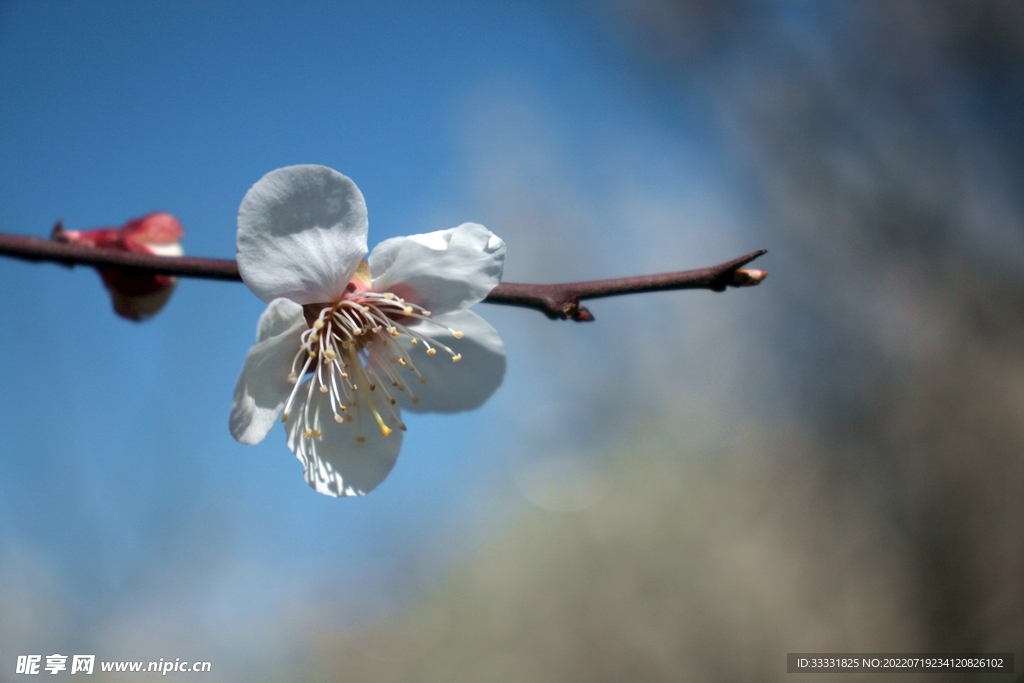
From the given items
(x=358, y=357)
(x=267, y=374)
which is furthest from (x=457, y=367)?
(x=267, y=374)

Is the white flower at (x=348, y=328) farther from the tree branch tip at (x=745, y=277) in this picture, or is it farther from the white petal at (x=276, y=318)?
the tree branch tip at (x=745, y=277)

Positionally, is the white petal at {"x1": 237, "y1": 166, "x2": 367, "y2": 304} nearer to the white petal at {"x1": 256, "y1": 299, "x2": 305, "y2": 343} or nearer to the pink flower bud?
the white petal at {"x1": 256, "y1": 299, "x2": 305, "y2": 343}

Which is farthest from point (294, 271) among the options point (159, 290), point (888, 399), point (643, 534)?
point (643, 534)

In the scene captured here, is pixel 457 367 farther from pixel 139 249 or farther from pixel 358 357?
pixel 139 249

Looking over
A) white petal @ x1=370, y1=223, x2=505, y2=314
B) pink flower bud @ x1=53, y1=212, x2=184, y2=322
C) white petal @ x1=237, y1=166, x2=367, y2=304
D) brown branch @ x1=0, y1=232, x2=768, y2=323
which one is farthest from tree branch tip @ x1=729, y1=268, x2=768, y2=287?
pink flower bud @ x1=53, y1=212, x2=184, y2=322

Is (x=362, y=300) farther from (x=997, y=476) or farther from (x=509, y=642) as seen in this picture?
(x=509, y=642)

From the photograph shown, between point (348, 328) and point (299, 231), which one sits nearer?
point (299, 231)

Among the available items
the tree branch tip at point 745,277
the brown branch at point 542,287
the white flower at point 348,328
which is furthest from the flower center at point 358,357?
the tree branch tip at point 745,277

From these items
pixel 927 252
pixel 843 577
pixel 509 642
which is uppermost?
pixel 927 252
